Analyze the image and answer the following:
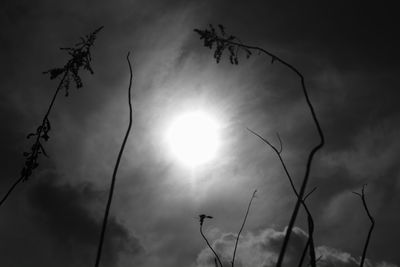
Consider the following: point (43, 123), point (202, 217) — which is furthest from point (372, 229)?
point (202, 217)

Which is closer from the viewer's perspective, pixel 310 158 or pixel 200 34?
pixel 310 158

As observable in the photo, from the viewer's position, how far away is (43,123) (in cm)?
362

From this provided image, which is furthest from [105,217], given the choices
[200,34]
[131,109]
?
[200,34]

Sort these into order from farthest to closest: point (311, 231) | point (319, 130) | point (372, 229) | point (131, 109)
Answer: point (372, 229) < point (131, 109) < point (311, 231) < point (319, 130)

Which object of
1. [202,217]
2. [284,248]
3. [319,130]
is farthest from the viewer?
[202,217]

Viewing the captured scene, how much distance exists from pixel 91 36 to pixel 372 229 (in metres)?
3.35

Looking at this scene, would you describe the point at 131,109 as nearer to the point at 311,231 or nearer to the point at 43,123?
the point at 311,231

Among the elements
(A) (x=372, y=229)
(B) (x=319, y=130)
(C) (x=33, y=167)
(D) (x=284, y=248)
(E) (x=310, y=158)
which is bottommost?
(D) (x=284, y=248)

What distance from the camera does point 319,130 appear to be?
159cm

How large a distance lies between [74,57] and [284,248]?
3209 millimetres

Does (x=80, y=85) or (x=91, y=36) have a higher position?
(x=91, y=36)

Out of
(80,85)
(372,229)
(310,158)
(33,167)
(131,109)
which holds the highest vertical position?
(80,85)

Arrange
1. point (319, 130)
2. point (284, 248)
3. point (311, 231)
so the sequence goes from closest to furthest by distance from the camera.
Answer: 1. point (284, 248)
2. point (319, 130)
3. point (311, 231)

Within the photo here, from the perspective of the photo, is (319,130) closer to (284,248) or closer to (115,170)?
(284,248)
